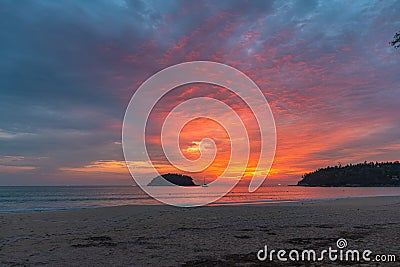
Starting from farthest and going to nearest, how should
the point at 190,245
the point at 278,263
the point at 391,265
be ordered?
the point at 190,245
the point at 278,263
the point at 391,265

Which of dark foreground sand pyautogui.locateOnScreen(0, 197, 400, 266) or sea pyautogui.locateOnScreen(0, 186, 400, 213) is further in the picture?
sea pyautogui.locateOnScreen(0, 186, 400, 213)

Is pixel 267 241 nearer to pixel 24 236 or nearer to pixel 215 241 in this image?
pixel 215 241

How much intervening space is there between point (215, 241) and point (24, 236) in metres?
8.51

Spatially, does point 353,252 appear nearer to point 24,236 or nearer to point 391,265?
point 391,265

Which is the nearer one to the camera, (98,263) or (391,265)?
(391,265)

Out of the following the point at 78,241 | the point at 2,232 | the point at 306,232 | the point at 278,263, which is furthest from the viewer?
the point at 2,232

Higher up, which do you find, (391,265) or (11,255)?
(391,265)

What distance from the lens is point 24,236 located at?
15.2m

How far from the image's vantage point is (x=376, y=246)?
35.5 ft

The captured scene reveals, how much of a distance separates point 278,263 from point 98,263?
4914 mm

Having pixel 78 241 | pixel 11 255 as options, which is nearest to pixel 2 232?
pixel 78 241

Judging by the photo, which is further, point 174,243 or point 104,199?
point 104,199

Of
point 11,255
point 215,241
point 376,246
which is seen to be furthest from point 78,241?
point 376,246

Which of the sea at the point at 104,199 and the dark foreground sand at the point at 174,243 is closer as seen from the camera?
the dark foreground sand at the point at 174,243
